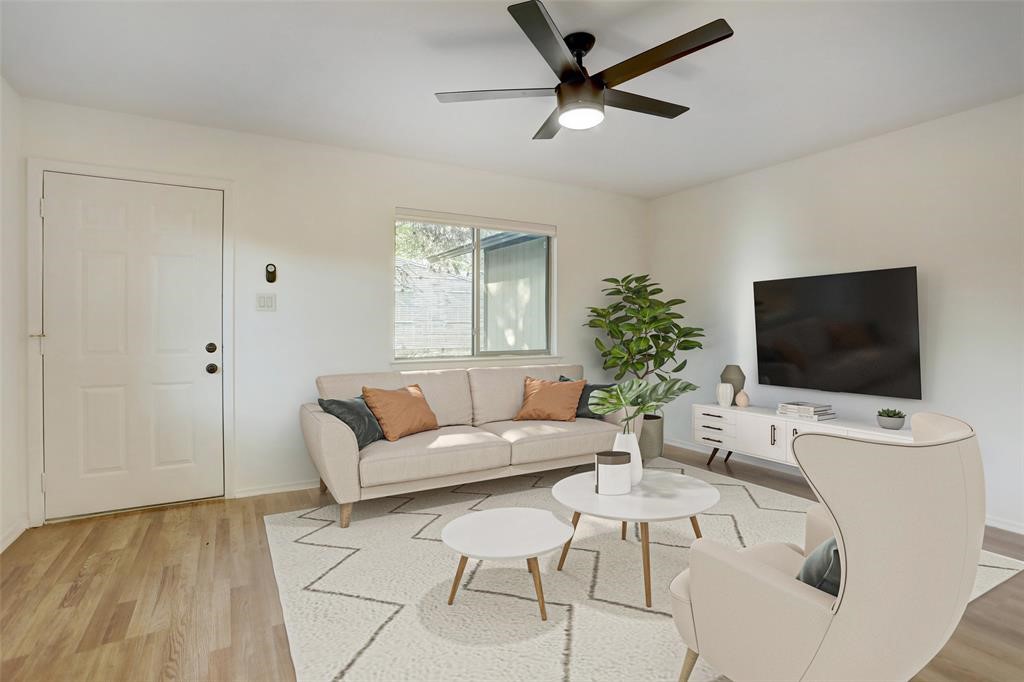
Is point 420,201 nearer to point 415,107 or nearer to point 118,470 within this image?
point 415,107

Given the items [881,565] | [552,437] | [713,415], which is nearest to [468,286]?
[552,437]

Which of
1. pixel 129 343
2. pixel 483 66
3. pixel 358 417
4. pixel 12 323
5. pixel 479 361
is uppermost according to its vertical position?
pixel 483 66

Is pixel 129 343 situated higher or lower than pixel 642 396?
higher

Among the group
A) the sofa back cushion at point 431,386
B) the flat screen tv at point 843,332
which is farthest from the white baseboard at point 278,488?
the flat screen tv at point 843,332

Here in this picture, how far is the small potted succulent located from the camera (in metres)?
3.41

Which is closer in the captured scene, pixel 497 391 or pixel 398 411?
pixel 398 411

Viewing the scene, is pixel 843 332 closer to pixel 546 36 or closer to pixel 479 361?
pixel 479 361

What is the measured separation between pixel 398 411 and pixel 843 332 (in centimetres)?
319

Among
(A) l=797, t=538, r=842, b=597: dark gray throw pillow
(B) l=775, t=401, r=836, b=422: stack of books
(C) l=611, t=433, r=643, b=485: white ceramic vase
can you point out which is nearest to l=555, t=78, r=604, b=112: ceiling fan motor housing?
(C) l=611, t=433, r=643, b=485: white ceramic vase

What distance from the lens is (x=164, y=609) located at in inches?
85.0

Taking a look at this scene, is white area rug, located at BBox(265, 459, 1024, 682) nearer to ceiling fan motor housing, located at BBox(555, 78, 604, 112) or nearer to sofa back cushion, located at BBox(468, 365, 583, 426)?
sofa back cushion, located at BBox(468, 365, 583, 426)

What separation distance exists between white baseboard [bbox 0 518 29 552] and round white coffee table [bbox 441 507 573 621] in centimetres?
248

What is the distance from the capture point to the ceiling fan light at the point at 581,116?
241 centimetres

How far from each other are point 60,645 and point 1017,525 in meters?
4.72
